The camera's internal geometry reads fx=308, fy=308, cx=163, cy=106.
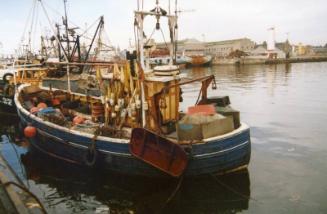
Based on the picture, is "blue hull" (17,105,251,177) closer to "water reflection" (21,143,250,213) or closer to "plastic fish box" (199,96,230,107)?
"water reflection" (21,143,250,213)

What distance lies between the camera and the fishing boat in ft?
30.1

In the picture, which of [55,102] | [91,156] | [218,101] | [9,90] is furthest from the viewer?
[9,90]

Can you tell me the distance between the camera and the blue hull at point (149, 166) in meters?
9.21

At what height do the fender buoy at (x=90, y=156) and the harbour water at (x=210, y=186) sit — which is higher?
the fender buoy at (x=90, y=156)

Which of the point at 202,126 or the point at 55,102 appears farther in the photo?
the point at 55,102

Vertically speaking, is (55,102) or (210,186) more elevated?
(55,102)

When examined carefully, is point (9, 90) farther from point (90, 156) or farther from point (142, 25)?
point (142, 25)

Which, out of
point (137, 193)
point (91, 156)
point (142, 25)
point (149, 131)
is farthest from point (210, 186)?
point (142, 25)

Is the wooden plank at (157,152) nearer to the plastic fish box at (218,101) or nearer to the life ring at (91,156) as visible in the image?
the life ring at (91,156)

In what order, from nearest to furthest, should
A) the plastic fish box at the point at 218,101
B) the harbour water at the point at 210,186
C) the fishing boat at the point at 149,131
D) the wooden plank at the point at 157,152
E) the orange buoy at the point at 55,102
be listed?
the harbour water at the point at 210,186 → the wooden plank at the point at 157,152 → the fishing boat at the point at 149,131 → the plastic fish box at the point at 218,101 → the orange buoy at the point at 55,102

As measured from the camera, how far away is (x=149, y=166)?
31.5 feet

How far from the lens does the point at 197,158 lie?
918cm

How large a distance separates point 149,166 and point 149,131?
1.25 meters

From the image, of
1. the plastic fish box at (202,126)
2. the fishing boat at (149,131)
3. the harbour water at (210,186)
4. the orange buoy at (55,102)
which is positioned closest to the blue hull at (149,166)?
the fishing boat at (149,131)
